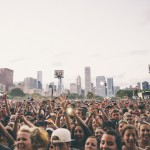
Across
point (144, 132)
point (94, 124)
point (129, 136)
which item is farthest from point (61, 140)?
point (94, 124)

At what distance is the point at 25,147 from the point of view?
14.6 feet

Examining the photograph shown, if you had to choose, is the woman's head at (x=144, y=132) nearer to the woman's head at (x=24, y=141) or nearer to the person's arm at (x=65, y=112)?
the person's arm at (x=65, y=112)

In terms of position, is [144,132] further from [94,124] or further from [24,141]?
[24,141]

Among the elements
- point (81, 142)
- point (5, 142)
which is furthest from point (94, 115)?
point (5, 142)

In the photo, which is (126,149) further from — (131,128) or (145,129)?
(145,129)

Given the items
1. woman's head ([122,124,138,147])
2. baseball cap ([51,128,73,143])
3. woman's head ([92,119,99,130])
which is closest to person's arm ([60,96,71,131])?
woman's head ([92,119,99,130])

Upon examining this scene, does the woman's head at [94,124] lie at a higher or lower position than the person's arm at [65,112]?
lower

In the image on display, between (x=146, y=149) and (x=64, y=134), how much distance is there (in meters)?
2.14

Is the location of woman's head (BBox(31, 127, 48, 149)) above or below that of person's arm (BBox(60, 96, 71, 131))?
below

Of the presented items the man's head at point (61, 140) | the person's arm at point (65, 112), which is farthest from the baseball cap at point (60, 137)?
the person's arm at point (65, 112)

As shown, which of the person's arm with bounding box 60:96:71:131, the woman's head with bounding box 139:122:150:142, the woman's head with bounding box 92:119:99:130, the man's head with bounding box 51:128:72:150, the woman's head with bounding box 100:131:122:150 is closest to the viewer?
the man's head with bounding box 51:128:72:150

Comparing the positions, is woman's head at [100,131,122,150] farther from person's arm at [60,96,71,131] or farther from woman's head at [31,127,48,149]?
person's arm at [60,96,71,131]

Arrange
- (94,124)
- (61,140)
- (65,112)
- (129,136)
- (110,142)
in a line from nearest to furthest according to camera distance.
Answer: (61,140)
(110,142)
(129,136)
(65,112)
(94,124)

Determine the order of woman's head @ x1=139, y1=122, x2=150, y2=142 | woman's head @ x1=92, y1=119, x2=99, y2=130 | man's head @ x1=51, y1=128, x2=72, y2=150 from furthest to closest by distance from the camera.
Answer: woman's head @ x1=92, y1=119, x2=99, y2=130, woman's head @ x1=139, y1=122, x2=150, y2=142, man's head @ x1=51, y1=128, x2=72, y2=150
